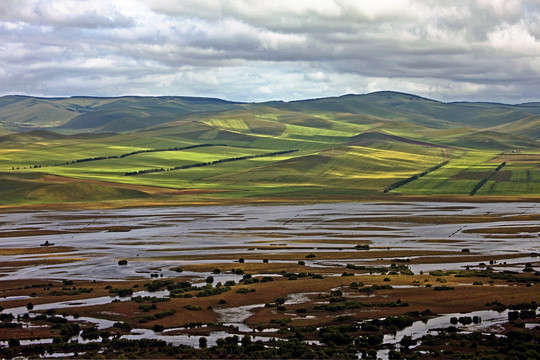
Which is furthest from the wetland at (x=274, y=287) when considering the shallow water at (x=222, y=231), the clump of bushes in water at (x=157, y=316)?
the shallow water at (x=222, y=231)

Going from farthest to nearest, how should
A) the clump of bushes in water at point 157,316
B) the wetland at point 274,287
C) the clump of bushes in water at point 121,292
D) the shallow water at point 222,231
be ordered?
the shallow water at point 222,231, the clump of bushes in water at point 121,292, the clump of bushes in water at point 157,316, the wetland at point 274,287

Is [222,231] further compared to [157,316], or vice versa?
[222,231]

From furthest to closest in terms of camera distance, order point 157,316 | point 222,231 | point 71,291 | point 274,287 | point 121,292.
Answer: point 222,231 < point 71,291 < point 274,287 < point 121,292 < point 157,316

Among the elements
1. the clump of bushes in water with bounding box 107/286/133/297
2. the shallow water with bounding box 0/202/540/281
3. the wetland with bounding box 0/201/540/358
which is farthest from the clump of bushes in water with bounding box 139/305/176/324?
the shallow water with bounding box 0/202/540/281

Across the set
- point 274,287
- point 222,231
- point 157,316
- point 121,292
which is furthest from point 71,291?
point 222,231

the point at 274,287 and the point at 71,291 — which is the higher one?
the point at 71,291

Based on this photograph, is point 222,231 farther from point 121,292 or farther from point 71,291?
point 121,292

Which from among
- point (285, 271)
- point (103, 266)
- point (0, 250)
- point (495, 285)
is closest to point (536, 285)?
point (495, 285)

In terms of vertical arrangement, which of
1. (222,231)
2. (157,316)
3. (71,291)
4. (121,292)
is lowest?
(222,231)

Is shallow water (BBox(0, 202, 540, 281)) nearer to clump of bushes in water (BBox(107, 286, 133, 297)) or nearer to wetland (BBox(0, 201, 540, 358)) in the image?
wetland (BBox(0, 201, 540, 358))

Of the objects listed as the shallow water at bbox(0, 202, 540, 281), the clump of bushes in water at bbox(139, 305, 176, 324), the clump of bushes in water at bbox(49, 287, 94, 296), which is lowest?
the shallow water at bbox(0, 202, 540, 281)

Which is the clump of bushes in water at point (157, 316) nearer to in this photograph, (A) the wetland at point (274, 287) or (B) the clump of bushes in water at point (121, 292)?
(A) the wetland at point (274, 287)
